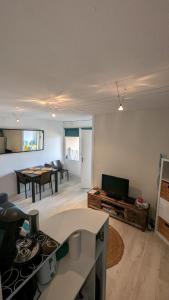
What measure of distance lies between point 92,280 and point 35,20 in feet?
6.53

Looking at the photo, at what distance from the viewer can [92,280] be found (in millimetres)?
1382

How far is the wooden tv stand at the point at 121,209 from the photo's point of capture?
9.77 feet

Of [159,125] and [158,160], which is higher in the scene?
[159,125]

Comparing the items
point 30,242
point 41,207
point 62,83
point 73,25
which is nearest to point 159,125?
point 62,83

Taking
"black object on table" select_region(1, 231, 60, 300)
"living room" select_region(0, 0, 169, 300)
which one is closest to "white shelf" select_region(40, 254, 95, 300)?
"living room" select_region(0, 0, 169, 300)

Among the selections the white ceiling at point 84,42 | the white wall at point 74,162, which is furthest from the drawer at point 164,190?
the white wall at point 74,162

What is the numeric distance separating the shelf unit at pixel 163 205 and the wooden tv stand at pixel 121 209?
0.80 feet

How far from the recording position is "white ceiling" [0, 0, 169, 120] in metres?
0.69

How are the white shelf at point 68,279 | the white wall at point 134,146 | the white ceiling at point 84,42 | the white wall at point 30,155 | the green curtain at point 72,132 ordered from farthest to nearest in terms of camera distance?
1. the green curtain at point 72,132
2. the white wall at point 30,155
3. the white wall at point 134,146
4. the white shelf at point 68,279
5. the white ceiling at point 84,42

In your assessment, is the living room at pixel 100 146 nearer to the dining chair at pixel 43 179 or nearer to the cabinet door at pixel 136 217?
the cabinet door at pixel 136 217

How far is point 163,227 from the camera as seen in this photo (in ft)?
8.99

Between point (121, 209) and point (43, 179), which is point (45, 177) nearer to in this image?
point (43, 179)

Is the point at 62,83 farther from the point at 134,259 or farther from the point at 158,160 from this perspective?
the point at 134,259

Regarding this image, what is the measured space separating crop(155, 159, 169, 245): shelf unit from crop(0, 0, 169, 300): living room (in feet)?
0.06
